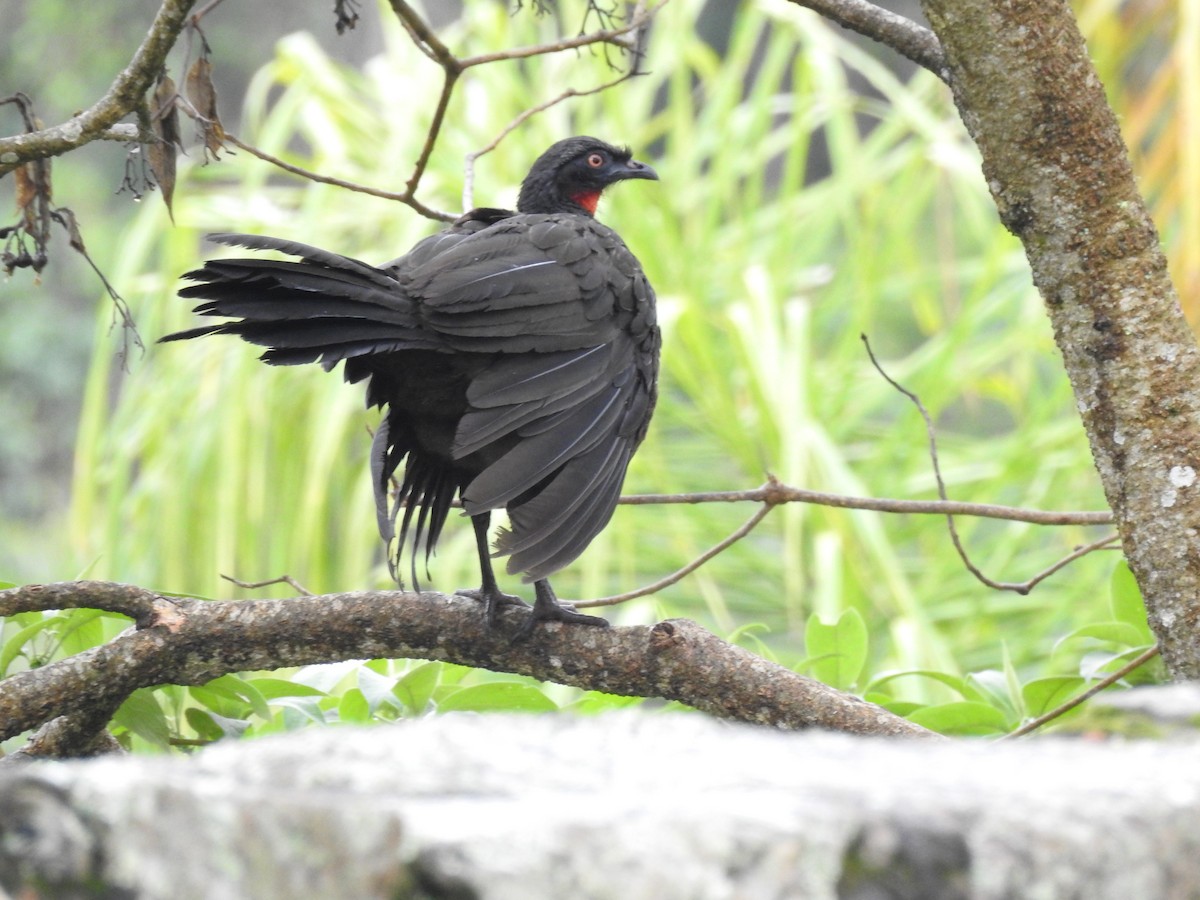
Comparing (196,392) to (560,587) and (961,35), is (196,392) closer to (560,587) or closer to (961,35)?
(560,587)

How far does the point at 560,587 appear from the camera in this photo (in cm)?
511

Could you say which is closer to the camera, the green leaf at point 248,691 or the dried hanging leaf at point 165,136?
the green leaf at point 248,691

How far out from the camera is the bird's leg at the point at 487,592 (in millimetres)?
2031

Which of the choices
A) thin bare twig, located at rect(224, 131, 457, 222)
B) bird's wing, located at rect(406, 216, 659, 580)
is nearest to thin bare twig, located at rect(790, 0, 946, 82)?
bird's wing, located at rect(406, 216, 659, 580)

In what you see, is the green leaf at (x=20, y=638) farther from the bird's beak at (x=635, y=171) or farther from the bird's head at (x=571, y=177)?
the bird's beak at (x=635, y=171)

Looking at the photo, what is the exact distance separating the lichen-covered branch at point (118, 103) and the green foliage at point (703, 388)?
8.53 feet

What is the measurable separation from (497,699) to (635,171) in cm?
191

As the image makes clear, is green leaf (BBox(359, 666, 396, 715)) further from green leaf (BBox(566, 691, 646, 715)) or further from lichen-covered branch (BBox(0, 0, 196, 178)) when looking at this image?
lichen-covered branch (BBox(0, 0, 196, 178))

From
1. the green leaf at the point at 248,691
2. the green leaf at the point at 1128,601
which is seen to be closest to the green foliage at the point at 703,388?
the green leaf at the point at 1128,601

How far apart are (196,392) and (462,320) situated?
3.19 m

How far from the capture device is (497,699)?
1.62 meters

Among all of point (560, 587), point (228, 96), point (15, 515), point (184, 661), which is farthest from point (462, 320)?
point (228, 96)

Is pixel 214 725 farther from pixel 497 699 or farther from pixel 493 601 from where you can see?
pixel 493 601

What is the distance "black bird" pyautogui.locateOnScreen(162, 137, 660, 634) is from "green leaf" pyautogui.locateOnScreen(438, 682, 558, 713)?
300 mm
